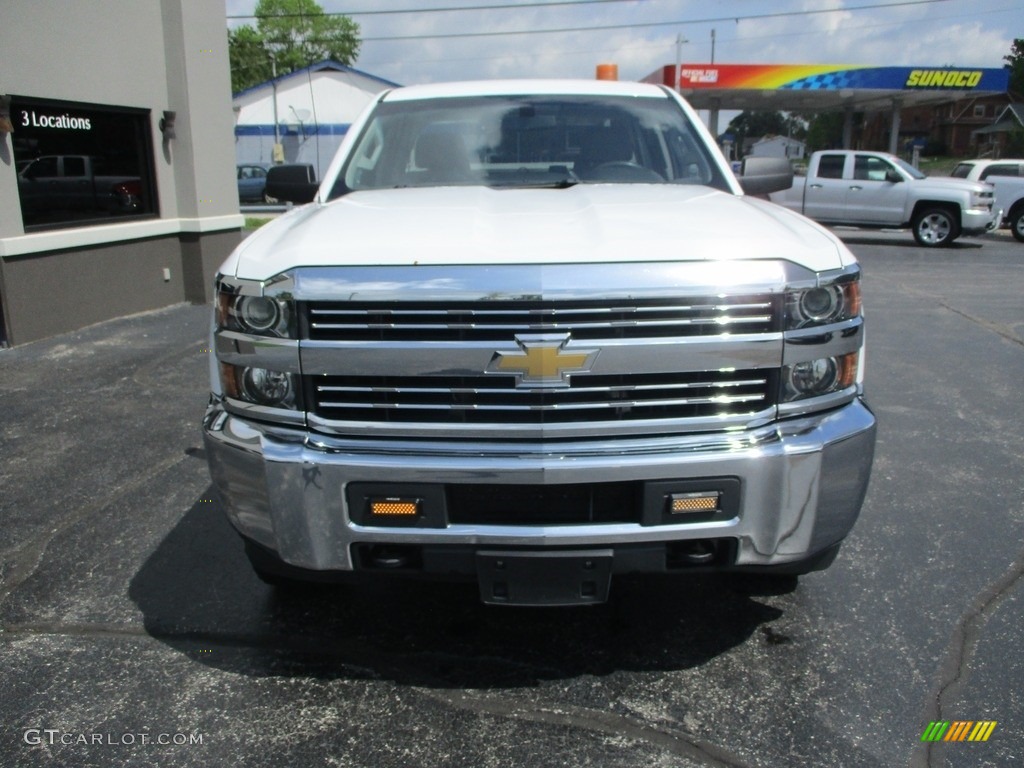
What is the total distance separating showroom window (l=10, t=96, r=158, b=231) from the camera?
26.4 feet

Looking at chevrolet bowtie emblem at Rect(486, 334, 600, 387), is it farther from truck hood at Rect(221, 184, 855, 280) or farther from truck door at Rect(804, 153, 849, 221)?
truck door at Rect(804, 153, 849, 221)

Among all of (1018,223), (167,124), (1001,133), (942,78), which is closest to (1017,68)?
(1001,133)

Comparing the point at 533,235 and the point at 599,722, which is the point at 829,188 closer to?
the point at 533,235

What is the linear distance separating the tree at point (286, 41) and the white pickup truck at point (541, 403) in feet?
226

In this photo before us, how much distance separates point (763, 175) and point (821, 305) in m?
1.77

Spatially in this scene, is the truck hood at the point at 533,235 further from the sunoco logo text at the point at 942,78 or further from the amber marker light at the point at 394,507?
the sunoco logo text at the point at 942,78

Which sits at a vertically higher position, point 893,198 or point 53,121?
point 53,121

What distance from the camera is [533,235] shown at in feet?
8.29

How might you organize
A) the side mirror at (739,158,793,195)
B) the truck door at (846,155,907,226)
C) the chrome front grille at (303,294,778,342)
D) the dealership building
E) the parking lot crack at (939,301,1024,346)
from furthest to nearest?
the truck door at (846,155,907,226)
the parking lot crack at (939,301,1024,346)
the dealership building
the side mirror at (739,158,793,195)
the chrome front grille at (303,294,778,342)

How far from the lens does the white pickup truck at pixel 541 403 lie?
2.38 m

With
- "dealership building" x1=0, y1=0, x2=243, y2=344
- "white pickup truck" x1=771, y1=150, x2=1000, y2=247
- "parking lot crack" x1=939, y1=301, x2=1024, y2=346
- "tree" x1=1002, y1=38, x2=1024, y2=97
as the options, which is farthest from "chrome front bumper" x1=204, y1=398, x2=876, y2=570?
"tree" x1=1002, y1=38, x2=1024, y2=97

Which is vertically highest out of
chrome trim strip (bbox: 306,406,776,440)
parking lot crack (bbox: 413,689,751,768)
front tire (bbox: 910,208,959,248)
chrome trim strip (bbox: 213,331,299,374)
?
chrome trim strip (bbox: 213,331,299,374)

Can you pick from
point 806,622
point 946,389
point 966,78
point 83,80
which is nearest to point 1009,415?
point 946,389

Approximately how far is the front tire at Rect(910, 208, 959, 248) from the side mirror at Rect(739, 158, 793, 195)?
49.8 ft
